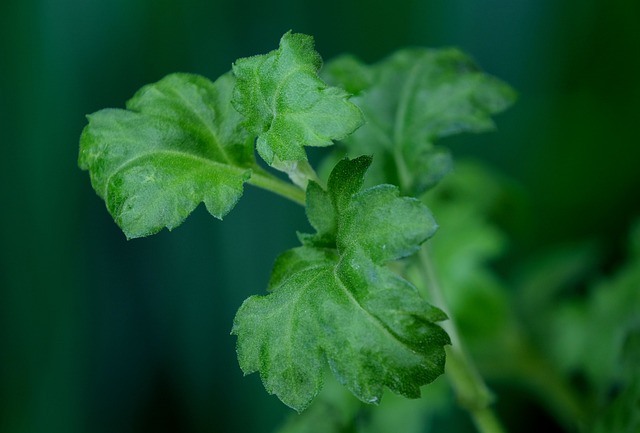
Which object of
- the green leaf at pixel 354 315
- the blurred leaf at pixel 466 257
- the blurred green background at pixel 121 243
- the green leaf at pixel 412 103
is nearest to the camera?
the green leaf at pixel 354 315

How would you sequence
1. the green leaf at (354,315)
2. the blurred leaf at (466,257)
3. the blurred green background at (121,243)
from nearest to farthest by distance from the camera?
1. the green leaf at (354,315)
2. the blurred leaf at (466,257)
3. the blurred green background at (121,243)

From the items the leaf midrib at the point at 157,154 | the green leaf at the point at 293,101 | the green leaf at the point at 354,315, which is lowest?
the green leaf at the point at 354,315

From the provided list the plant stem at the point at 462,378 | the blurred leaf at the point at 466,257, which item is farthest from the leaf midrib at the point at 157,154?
the blurred leaf at the point at 466,257

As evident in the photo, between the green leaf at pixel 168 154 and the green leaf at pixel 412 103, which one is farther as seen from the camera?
the green leaf at pixel 412 103

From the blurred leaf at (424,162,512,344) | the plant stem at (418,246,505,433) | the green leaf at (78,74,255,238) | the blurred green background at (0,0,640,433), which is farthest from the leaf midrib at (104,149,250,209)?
the blurred green background at (0,0,640,433)

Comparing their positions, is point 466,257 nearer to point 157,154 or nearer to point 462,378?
point 462,378

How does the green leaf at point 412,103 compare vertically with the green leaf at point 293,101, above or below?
below

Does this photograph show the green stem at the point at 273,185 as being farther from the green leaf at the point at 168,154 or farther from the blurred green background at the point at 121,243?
the blurred green background at the point at 121,243
